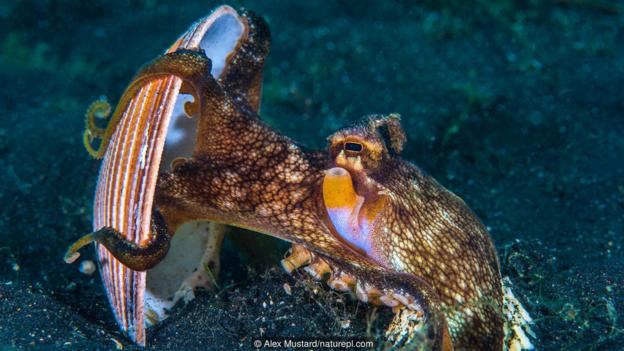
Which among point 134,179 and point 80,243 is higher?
point 134,179

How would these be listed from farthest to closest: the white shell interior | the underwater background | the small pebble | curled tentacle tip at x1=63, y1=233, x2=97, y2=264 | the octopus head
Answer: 1. the small pebble
2. the white shell interior
3. the underwater background
4. the octopus head
5. curled tentacle tip at x1=63, y1=233, x2=97, y2=264

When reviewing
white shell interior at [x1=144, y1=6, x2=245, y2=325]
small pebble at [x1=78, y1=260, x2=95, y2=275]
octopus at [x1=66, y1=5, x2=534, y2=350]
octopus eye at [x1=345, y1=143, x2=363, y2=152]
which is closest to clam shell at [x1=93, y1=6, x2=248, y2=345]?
octopus at [x1=66, y1=5, x2=534, y2=350]

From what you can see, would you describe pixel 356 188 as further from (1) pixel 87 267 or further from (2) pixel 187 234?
(1) pixel 87 267

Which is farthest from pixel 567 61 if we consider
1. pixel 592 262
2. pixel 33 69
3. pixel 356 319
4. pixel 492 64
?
pixel 33 69

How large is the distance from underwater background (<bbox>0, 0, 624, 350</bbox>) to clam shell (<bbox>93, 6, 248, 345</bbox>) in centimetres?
28

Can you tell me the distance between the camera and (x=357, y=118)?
219 inches

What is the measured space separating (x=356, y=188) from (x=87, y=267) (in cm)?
252

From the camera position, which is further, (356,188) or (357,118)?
(357,118)

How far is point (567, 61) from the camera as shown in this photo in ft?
23.3

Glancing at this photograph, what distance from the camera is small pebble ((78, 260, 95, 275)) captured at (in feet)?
14.4

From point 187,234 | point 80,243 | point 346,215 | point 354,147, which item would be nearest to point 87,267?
point 187,234

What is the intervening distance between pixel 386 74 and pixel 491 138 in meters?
1.73

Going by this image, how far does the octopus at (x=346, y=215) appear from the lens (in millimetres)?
2939

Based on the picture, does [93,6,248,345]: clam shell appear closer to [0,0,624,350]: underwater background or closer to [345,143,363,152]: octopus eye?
[0,0,624,350]: underwater background
